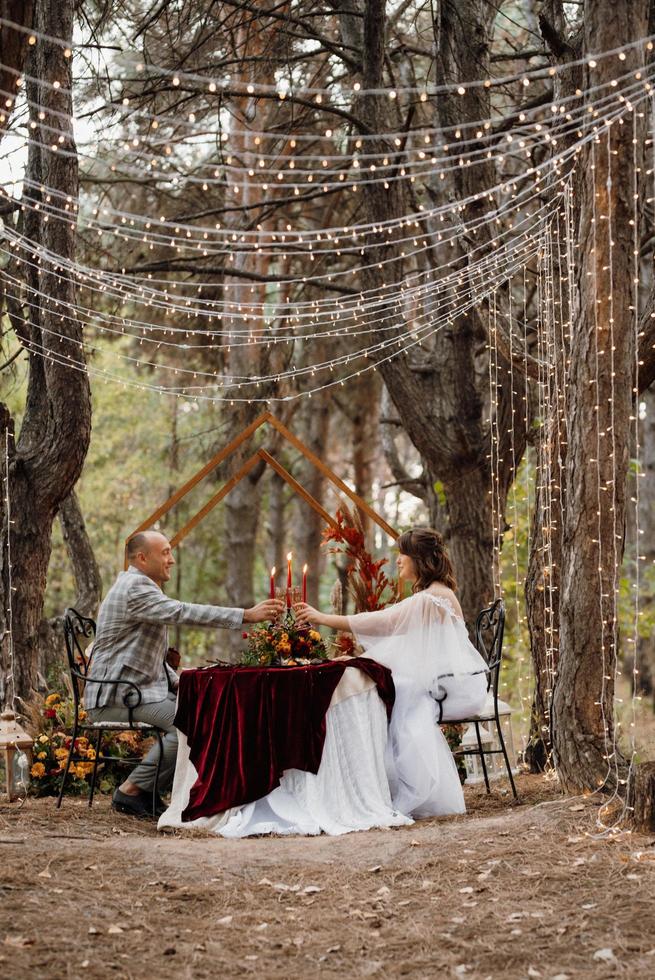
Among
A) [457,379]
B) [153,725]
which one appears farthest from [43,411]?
[457,379]

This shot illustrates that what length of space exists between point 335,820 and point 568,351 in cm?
302

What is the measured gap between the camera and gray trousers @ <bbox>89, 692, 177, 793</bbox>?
20.1 feet

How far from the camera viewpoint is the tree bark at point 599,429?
20.1 feet

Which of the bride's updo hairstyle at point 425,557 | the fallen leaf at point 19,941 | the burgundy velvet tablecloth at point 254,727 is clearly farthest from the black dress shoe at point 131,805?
the fallen leaf at point 19,941

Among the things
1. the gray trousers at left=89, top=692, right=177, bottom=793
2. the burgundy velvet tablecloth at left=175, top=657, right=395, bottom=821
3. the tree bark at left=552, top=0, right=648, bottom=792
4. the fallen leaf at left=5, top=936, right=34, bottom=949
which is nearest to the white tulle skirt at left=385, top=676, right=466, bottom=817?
the burgundy velvet tablecloth at left=175, top=657, right=395, bottom=821

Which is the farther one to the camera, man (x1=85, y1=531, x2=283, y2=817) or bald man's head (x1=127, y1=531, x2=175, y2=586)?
bald man's head (x1=127, y1=531, x2=175, y2=586)

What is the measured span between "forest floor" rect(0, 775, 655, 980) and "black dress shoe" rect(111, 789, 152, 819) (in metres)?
0.35

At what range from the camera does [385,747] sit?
239 inches

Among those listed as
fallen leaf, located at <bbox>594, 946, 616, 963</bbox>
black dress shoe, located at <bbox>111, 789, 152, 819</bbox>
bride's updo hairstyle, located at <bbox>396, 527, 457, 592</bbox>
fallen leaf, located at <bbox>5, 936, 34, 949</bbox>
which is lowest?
fallen leaf, located at <bbox>594, 946, 616, 963</bbox>

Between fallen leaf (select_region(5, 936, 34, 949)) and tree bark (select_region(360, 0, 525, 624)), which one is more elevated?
tree bark (select_region(360, 0, 525, 624))

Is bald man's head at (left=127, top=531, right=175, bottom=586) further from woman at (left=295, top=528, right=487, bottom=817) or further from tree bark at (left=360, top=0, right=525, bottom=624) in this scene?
tree bark at (left=360, top=0, right=525, bottom=624)

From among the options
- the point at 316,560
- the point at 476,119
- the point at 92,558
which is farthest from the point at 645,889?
the point at 316,560

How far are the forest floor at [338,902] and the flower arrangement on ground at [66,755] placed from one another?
1.16 meters

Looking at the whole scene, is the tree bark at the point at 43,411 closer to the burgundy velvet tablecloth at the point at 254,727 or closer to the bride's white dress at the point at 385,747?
the burgundy velvet tablecloth at the point at 254,727
